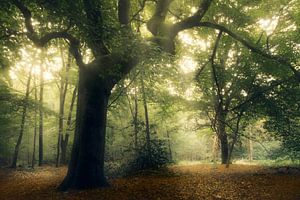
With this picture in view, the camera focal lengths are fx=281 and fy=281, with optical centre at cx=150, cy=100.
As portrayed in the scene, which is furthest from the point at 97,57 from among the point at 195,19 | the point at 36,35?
the point at 195,19

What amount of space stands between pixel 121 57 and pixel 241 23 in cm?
630

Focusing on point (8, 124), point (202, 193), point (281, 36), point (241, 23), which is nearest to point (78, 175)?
point (202, 193)

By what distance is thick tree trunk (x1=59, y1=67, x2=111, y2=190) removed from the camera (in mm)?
10953

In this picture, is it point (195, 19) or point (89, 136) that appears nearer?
point (89, 136)

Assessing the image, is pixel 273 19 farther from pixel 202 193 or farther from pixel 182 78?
pixel 202 193

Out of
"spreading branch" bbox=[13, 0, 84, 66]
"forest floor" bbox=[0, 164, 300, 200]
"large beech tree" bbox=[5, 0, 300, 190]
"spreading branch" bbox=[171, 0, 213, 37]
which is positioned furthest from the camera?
"spreading branch" bbox=[171, 0, 213, 37]

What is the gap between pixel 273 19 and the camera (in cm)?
1723

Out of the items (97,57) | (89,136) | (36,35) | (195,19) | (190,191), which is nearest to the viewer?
(190,191)

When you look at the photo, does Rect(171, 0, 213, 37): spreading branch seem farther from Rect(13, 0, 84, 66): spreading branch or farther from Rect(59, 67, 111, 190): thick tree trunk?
Rect(13, 0, 84, 66): spreading branch

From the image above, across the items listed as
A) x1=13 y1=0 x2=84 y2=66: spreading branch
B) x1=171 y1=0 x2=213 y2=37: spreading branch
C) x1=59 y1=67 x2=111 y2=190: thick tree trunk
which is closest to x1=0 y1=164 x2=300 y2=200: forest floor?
x1=59 y1=67 x2=111 y2=190: thick tree trunk

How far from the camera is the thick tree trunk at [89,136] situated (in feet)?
Answer: 35.9

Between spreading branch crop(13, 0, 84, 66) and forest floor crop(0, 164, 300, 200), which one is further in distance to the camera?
spreading branch crop(13, 0, 84, 66)

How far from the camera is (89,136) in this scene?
11266 millimetres

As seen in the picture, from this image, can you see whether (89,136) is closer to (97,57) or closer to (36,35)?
(97,57)
